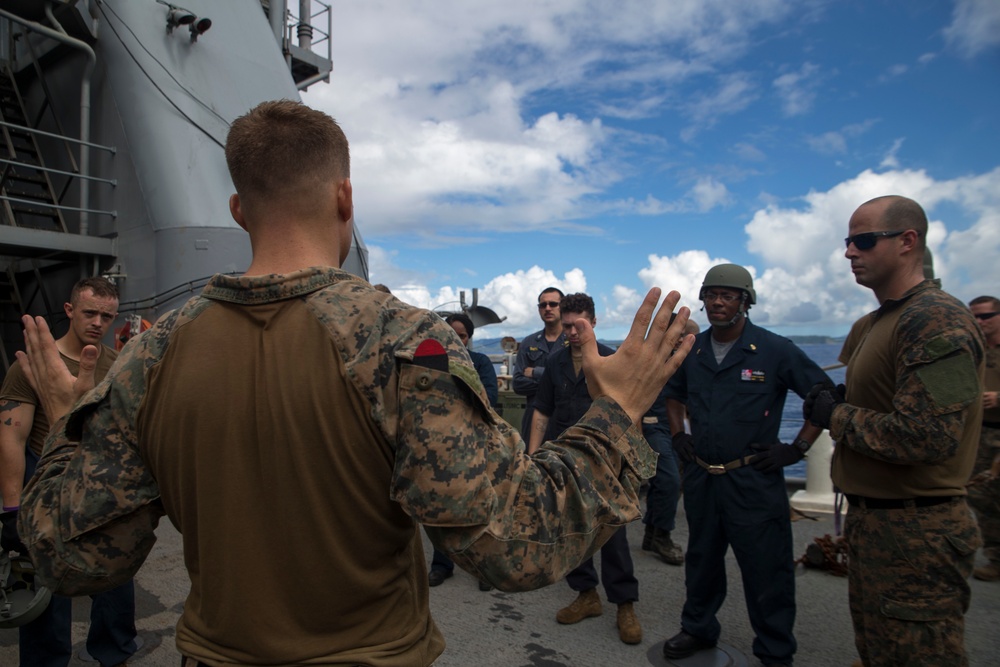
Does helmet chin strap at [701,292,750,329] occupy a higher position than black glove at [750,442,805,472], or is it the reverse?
helmet chin strap at [701,292,750,329]

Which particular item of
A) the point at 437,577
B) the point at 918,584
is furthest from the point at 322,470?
the point at 437,577

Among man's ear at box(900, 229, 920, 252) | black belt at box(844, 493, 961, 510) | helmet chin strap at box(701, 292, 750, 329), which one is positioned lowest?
black belt at box(844, 493, 961, 510)

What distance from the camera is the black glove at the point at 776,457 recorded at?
127 inches

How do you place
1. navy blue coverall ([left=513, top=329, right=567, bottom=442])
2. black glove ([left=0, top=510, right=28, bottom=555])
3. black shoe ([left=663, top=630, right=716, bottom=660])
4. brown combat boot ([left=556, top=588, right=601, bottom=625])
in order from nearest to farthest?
black glove ([left=0, top=510, right=28, bottom=555]) → black shoe ([left=663, top=630, right=716, bottom=660]) → brown combat boot ([left=556, top=588, right=601, bottom=625]) → navy blue coverall ([left=513, top=329, right=567, bottom=442])


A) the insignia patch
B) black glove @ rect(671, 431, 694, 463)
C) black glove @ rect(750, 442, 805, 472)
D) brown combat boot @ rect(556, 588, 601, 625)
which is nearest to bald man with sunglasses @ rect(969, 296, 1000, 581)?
black glove @ rect(750, 442, 805, 472)

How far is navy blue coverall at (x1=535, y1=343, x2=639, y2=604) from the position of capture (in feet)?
12.6

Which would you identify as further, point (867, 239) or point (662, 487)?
point (662, 487)

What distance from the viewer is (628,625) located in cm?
371

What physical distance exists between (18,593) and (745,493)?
3345 mm

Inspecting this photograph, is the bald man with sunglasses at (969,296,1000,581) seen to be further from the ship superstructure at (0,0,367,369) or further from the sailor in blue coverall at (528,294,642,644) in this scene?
the ship superstructure at (0,0,367,369)

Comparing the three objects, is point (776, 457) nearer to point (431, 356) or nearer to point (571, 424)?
point (571, 424)

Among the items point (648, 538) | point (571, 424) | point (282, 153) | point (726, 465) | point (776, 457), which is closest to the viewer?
point (282, 153)

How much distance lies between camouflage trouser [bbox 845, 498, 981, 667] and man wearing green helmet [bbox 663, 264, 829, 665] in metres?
0.68

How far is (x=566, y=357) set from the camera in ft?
14.2
